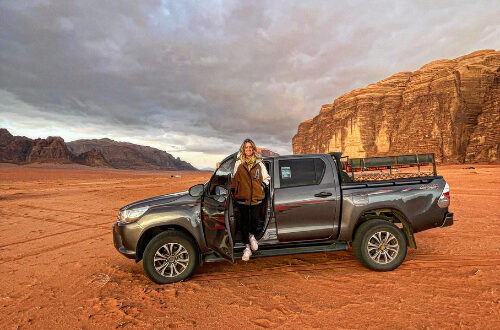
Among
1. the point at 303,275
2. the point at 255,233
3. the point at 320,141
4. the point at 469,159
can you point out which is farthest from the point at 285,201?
the point at 320,141

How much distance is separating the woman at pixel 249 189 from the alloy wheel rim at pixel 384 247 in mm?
1845

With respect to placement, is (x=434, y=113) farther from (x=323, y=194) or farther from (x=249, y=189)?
(x=249, y=189)

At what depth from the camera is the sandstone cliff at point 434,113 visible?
54562 mm

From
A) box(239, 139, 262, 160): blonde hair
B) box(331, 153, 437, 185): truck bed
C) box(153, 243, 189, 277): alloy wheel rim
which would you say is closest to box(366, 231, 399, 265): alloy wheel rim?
box(331, 153, 437, 185): truck bed

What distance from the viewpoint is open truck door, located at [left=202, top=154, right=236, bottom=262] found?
11.9ft

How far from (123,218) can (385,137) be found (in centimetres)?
8471

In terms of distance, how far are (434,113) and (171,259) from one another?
257 feet

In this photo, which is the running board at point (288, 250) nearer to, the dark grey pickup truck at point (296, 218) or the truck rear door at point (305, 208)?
the dark grey pickup truck at point (296, 218)

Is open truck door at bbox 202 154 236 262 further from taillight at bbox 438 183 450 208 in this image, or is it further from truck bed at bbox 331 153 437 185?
taillight at bbox 438 183 450 208

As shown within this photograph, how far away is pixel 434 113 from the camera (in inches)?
2559

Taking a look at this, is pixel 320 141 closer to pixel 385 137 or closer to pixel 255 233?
pixel 385 137

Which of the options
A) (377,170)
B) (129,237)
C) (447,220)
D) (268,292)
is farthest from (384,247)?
(129,237)

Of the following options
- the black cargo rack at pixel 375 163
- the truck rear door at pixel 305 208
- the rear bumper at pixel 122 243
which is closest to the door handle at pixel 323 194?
the truck rear door at pixel 305 208

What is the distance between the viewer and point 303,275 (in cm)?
403
